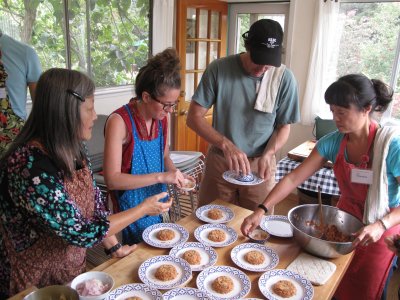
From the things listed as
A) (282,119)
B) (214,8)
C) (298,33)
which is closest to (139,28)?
(214,8)

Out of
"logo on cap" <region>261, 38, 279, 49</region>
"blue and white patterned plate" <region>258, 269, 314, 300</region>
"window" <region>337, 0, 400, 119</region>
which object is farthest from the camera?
"window" <region>337, 0, 400, 119</region>

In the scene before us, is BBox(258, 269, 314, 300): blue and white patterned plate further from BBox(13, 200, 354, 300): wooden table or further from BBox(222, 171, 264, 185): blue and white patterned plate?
BBox(222, 171, 264, 185): blue and white patterned plate

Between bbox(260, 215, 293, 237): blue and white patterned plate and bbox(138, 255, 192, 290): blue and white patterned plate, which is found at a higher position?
bbox(138, 255, 192, 290): blue and white patterned plate

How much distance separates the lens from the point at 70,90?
1.07 m

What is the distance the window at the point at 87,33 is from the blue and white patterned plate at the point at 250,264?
247 cm

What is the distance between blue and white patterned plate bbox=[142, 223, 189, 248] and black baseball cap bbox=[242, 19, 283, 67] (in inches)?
35.7

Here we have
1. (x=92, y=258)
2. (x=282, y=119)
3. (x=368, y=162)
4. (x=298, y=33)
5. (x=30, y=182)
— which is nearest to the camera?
(x=30, y=182)

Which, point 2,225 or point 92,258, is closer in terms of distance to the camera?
point 2,225

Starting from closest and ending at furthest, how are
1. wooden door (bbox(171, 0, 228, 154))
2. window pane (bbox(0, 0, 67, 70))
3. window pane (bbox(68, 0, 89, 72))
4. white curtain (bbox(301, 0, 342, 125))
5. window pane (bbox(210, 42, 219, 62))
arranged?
window pane (bbox(0, 0, 67, 70))
window pane (bbox(68, 0, 89, 72))
white curtain (bbox(301, 0, 342, 125))
wooden door (bbox(171, 0, 228, 154))
window pane (bbox(210, 42, 219, 62))

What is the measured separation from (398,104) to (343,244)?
3.04 meters

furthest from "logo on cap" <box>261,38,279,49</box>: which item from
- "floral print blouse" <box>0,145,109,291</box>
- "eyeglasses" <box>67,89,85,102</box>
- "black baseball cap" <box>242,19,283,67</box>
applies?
"floral print blouse" <box>0,145,109,291</box>

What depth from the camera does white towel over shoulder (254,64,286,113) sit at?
1.91 m

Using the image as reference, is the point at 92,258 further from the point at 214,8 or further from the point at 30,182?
the point at 214,8

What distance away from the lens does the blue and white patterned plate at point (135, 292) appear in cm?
111
